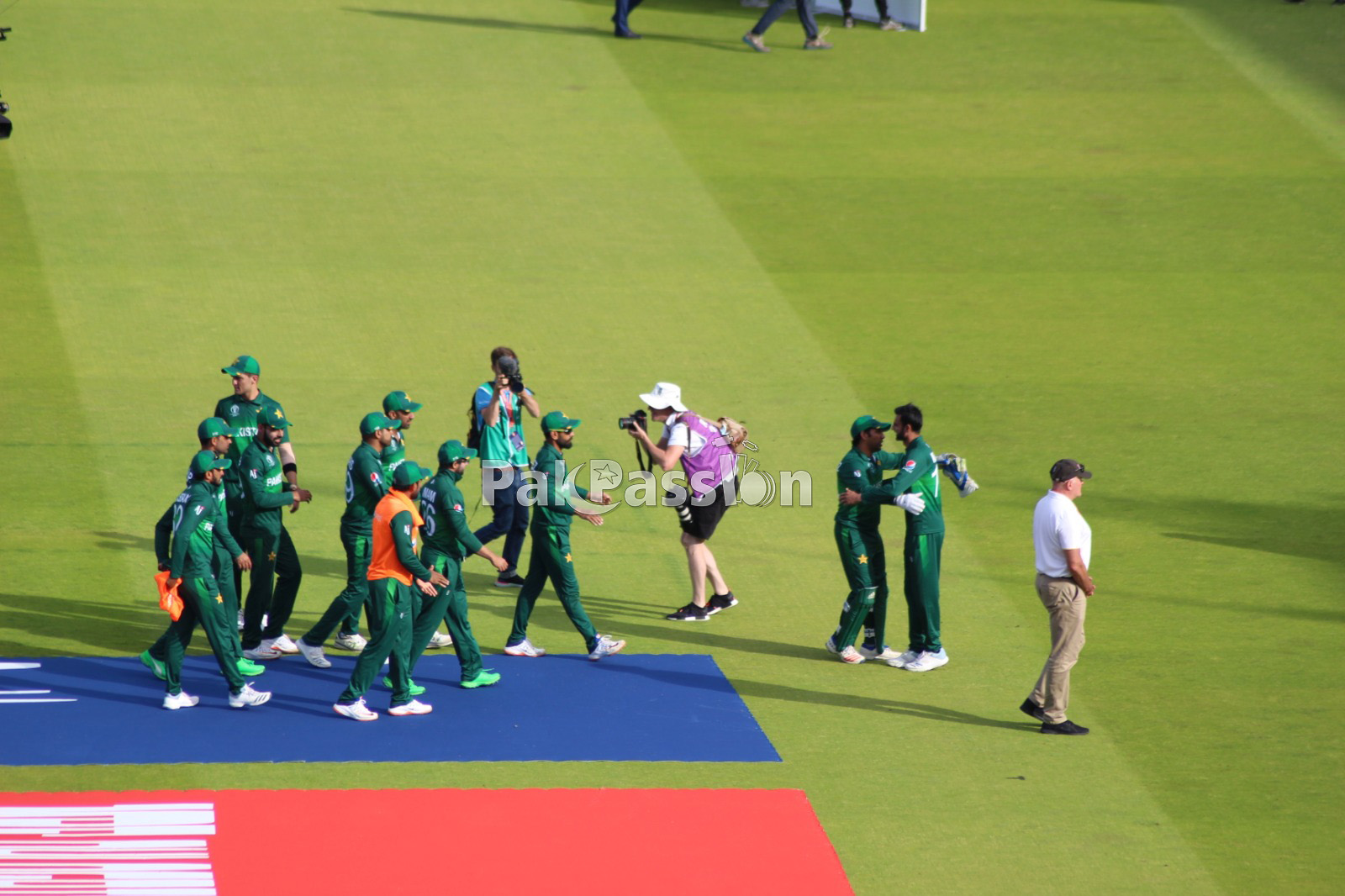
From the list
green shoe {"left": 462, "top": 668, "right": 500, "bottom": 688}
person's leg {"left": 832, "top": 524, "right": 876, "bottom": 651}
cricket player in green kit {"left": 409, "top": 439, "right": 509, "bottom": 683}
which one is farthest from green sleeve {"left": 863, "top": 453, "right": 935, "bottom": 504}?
green shoe {"left": 462, "top": 668, "right": 500, "bottom": 688}

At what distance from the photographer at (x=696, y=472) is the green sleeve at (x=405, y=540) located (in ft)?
8.39

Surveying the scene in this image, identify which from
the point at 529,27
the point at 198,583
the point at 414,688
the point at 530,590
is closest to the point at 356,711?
the point at 414,688

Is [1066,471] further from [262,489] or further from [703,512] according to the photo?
[262,489]

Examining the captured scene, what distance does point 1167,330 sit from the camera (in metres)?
19.0

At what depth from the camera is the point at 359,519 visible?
11.3 m

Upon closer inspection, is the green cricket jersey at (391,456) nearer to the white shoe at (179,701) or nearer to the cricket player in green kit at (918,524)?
the white shoe at (179,701)

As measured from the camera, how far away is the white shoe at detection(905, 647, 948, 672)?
38.1 feet

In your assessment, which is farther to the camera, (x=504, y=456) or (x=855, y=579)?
(x=504, y=456)

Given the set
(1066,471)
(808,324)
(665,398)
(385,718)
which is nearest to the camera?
(1066,471)

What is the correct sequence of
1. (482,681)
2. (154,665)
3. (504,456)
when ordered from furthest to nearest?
(504,456) < (482,681) < (154,665)

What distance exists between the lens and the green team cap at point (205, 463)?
1050cm

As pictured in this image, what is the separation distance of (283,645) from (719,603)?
345 cm

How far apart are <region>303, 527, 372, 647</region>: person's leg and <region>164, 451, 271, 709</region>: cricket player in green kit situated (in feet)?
2.53

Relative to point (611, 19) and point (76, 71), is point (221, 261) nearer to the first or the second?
point (76, 71)
